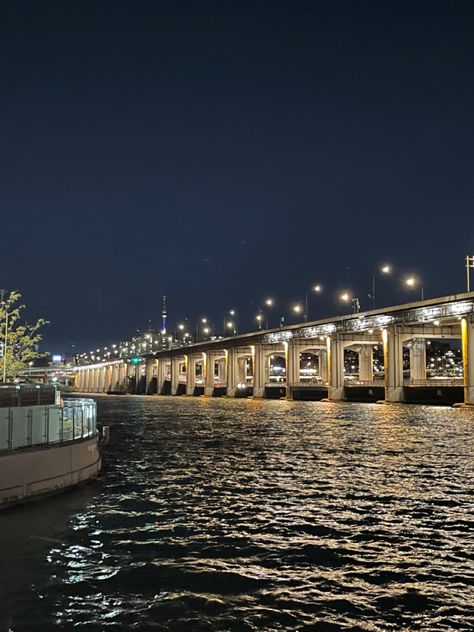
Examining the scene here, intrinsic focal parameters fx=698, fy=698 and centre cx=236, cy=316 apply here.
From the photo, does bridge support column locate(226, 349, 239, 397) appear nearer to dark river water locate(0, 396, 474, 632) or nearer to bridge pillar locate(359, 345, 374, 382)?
bridge pillar locate(359, 345, 374, 382)

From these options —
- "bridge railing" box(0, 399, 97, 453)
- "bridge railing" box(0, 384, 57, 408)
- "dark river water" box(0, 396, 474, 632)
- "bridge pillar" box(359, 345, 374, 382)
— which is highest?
"bridge pillar" box(359, 345, 374, 382)

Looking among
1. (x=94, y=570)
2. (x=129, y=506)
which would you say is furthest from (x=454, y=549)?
(x=129, y=506)

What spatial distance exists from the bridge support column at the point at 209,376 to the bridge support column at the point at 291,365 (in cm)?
4000

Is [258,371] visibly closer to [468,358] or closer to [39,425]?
[468,358]

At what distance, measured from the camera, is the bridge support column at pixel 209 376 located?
179m

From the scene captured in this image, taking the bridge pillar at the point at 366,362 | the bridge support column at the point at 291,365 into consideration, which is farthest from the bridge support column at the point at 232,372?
the bridge pillar at the point at 366,362

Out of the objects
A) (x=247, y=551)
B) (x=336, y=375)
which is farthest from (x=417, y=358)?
(x=247, y=551)

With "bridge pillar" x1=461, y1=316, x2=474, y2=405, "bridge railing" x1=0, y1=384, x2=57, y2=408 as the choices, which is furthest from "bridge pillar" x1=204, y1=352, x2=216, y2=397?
"bridge railing" x1=0, y1=384, x2=57, y2=408

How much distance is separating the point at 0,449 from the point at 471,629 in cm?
1291

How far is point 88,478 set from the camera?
24.1m

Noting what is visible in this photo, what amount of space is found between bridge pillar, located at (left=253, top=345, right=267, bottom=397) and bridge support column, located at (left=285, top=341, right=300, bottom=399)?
11.3m

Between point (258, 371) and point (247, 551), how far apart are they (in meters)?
139

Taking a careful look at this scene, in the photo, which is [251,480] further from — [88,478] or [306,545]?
[306,545]

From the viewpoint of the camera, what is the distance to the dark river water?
1109 centimetres
